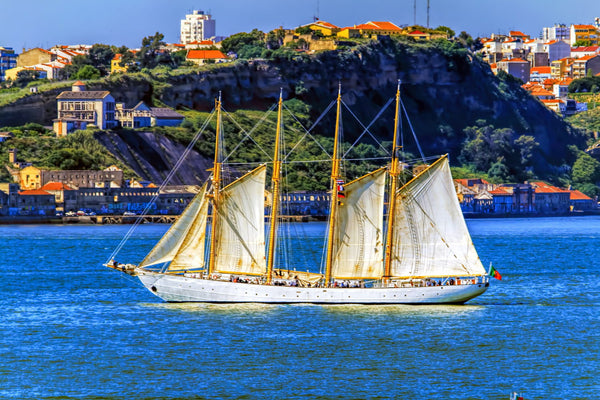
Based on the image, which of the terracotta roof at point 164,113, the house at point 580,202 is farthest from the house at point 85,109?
the house at point 580,202

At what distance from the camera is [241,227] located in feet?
165

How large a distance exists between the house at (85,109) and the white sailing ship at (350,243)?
108463 millimetres

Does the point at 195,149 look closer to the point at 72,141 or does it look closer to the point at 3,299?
the point at 72,141

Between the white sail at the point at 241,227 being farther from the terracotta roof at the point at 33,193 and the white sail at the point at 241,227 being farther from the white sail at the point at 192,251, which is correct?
the terracotta roof at the point at 33,193

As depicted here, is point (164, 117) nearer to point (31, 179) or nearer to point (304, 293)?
point (31, 179)

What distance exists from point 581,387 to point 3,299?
97.2 feet

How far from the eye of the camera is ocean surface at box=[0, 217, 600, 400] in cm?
3444

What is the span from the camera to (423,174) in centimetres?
4984

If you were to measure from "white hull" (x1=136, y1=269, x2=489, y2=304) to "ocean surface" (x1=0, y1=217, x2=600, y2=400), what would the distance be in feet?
1.57

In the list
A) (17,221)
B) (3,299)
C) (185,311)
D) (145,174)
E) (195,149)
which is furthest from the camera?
(195,149)

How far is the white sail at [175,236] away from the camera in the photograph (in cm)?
4912

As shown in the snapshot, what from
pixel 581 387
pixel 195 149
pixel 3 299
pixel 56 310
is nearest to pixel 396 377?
pixel 581 387

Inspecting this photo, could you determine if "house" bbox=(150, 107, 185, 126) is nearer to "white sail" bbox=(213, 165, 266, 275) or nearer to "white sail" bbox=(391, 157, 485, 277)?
"white sail" bbox=(213, 165, 266, 275)

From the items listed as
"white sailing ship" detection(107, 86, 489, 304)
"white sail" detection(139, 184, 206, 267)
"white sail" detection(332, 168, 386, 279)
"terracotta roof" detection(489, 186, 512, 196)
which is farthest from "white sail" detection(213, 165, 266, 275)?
"terracotta roof" detection(489, 186, 512, 196)
